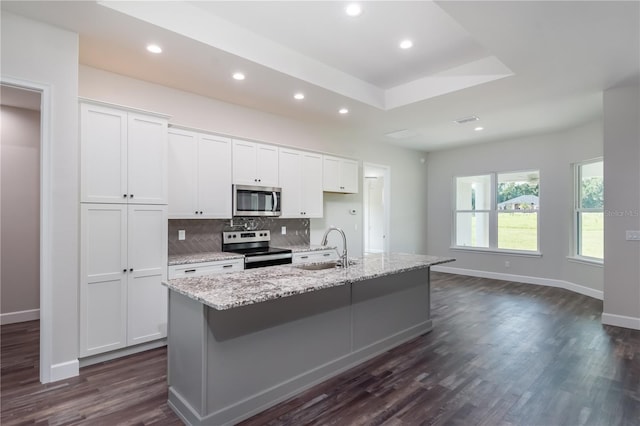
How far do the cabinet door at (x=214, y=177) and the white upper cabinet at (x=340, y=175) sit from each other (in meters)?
1.70

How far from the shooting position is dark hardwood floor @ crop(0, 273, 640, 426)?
221 centimetres

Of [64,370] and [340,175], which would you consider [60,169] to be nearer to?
[64,370]

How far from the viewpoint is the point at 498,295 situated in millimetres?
5484

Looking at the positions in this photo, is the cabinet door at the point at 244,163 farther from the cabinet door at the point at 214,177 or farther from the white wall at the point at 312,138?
the white wall at the point at 312,138

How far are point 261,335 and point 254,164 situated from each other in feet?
8.68

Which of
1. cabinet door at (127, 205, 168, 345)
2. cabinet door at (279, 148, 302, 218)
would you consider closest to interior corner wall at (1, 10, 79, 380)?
cabinet door at (127, 205, 168, 345)

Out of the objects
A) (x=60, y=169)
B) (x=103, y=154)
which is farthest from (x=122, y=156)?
(x=60, y=169)

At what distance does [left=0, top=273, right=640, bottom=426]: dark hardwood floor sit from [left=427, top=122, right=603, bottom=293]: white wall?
7.98 ft

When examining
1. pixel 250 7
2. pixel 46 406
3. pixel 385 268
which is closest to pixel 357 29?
pixel 250 7

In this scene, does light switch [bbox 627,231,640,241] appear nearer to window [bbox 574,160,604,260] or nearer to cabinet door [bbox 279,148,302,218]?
window [bbox 574,160,604,260]

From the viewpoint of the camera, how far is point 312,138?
5.57 m

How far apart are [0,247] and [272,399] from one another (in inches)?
158

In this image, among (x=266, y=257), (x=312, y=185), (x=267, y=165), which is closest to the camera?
(x=266, y=257)

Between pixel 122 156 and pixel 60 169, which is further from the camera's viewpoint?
pixel 122 156
